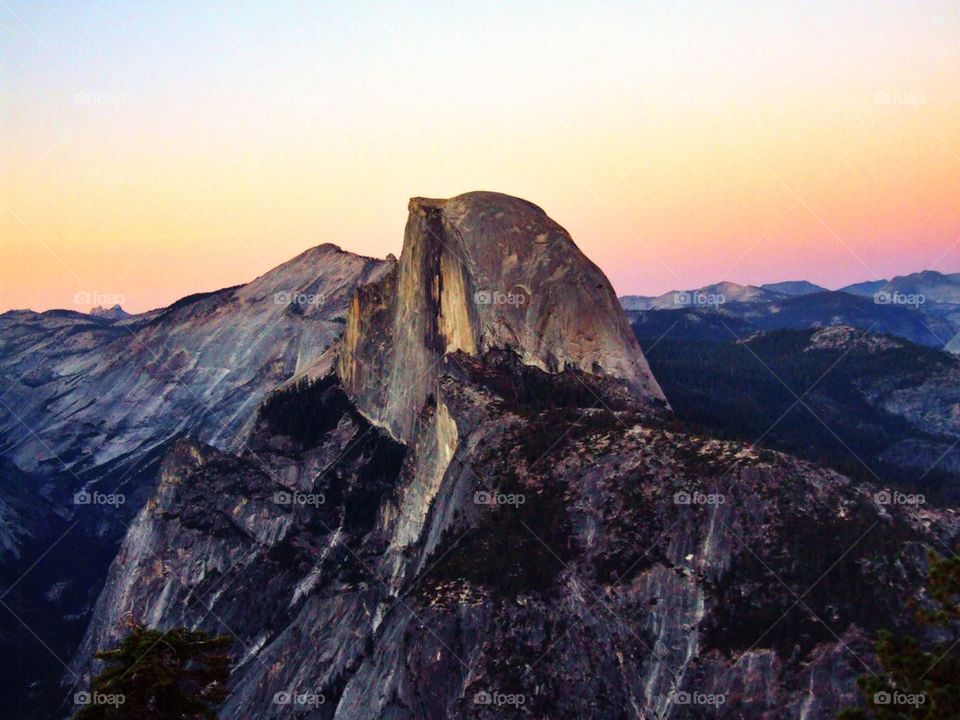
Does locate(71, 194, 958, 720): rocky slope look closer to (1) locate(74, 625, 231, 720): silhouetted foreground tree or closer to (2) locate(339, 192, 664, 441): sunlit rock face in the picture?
(2) locate(339, 192, 664, 441): sunlit rock face

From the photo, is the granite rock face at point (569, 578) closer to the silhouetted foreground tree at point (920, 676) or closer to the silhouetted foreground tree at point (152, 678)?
the silhouetted foreground tree at point (152, 678)

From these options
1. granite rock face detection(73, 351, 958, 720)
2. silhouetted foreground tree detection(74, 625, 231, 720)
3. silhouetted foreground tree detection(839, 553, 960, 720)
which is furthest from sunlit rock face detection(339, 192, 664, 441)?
silhouetted foreground tree detection(839, 553, 960, 720)

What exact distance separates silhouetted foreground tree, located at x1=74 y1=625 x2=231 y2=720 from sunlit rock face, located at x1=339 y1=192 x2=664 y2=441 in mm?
71837

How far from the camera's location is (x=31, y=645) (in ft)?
555

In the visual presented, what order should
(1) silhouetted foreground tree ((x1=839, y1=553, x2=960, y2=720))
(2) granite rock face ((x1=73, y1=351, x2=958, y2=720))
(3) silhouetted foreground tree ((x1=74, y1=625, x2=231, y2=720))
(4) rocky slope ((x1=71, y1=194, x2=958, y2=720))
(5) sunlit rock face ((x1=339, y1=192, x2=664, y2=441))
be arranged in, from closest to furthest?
(1) silhouetted foreground tree ((x1=839, y1=553, x2=960, y2=720)) → (3) silhouetted foreground tree ((x1=74, y1=625, x2=231, y2=720)) → (2) granite rock face ((x1=73, y1=351, x2=958, y2=720)) → (4) rocky slope ((x1=71, y1=194, x2=958, y2=720)) → (5) sunlit rock face ((x1=339, y1=192, x2=664, y2=441))

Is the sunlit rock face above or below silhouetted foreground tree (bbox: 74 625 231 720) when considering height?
above

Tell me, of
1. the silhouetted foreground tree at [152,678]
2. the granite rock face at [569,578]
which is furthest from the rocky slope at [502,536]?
the silhouetted foreground tree at [152,678]

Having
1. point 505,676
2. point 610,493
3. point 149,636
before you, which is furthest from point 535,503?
point 149,636

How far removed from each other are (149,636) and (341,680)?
202ft

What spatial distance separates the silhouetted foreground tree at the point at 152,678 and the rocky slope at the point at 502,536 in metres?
6.25

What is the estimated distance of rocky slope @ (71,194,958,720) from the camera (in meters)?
82.4

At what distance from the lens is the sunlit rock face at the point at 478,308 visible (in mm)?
122500

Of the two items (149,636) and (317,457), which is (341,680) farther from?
(149,636)

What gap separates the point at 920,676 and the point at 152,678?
111 feet
